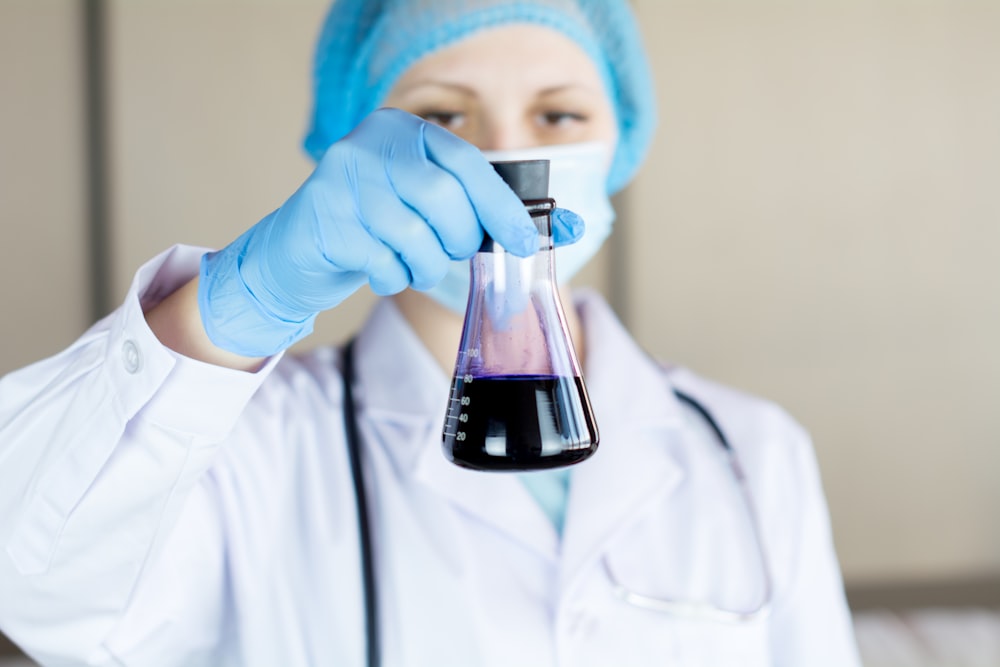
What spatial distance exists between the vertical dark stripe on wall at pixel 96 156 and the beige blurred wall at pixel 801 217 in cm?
2

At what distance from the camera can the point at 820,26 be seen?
2219 millimetres

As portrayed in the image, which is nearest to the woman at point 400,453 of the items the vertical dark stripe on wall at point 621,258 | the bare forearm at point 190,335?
the bare forearm at point 190,335

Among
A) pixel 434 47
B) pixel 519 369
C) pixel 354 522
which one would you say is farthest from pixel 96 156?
pixel 519 369

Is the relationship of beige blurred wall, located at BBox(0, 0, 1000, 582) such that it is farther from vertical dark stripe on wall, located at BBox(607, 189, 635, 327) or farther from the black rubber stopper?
the black rubber stopper

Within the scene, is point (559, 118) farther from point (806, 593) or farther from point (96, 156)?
point (96, 156)

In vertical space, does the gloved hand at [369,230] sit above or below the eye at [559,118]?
below

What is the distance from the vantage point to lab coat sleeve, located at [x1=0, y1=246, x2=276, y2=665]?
71 centimetres

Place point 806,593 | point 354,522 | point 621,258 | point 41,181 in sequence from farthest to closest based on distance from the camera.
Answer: point 621,258 → point 41,181 → point 806,593 → point 354,522

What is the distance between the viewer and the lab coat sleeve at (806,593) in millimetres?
1109

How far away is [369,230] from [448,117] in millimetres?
404

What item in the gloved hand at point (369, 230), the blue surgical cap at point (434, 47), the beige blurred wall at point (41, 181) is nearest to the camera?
the gloved hand at point (369, 230)

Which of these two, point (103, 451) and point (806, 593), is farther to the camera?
point (806, 593)

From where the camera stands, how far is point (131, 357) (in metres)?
0.70

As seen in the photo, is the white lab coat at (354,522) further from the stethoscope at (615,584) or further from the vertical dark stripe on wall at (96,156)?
the vertical dark stripe on wall at (96,156)
